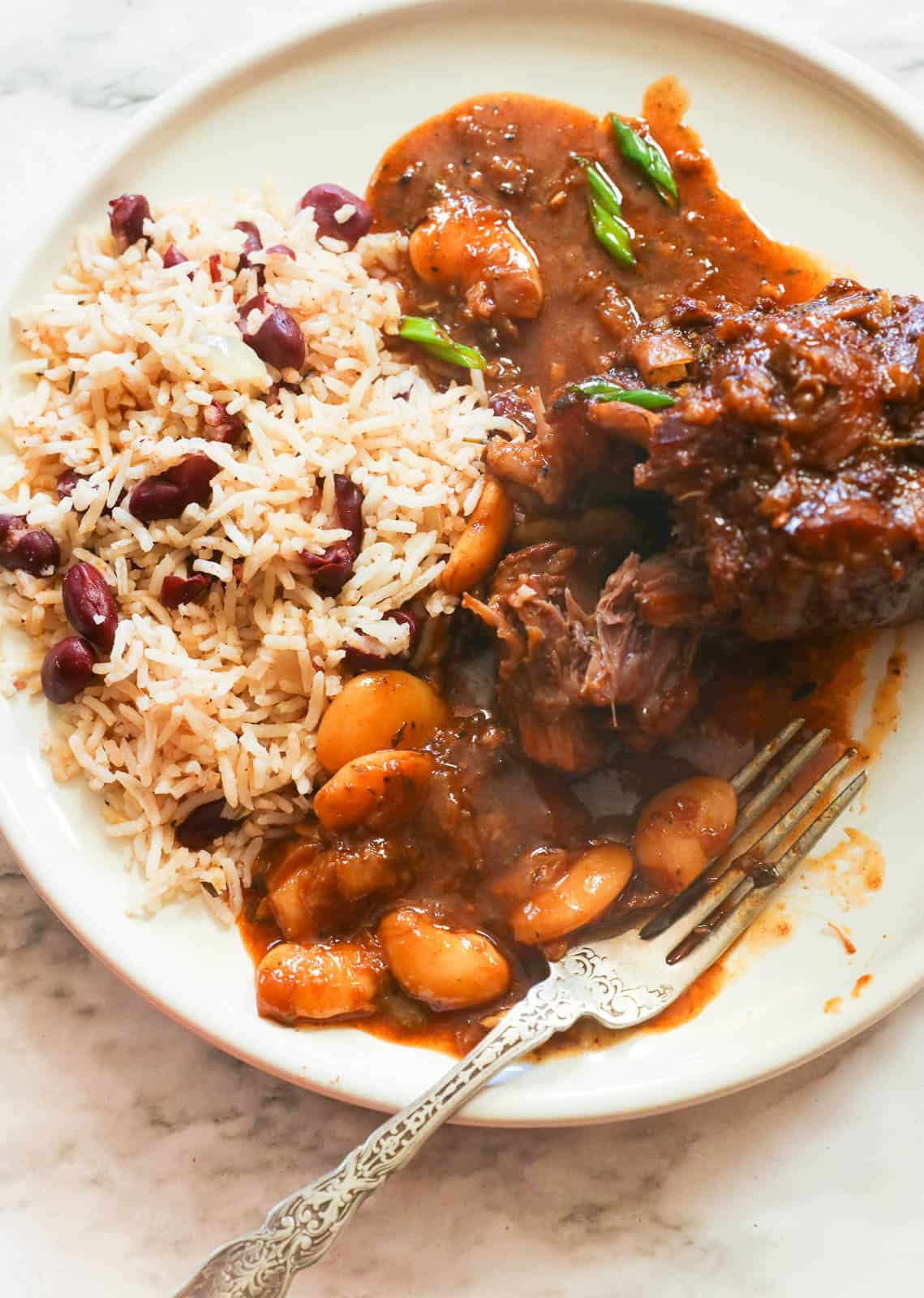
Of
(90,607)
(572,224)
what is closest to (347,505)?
(90,607)

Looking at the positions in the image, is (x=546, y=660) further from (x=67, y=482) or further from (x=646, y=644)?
(x=67, y=482)

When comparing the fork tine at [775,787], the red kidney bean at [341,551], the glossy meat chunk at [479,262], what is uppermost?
the glossy meat chunk at [479,262]

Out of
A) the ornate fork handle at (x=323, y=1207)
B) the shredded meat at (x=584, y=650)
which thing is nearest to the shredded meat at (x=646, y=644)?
the shredded meat at (x=584, y=650)

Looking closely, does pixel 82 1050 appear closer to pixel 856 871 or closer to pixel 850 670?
pixel 856 871

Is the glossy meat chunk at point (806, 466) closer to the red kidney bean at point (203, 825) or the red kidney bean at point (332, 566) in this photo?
the red kidney bean at point (332, 566)

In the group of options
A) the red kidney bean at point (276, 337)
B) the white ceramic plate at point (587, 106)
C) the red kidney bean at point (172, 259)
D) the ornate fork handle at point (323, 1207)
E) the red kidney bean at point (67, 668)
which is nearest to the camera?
the ornate fork handle at point (323, 1207)

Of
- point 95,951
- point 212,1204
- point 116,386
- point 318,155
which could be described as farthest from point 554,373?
point 212,1204
